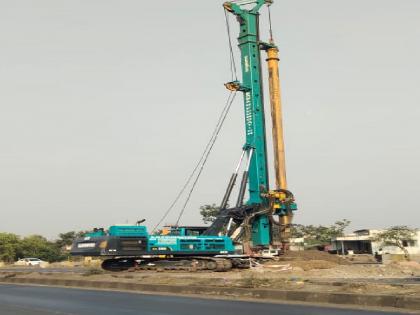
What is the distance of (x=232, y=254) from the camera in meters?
32.2

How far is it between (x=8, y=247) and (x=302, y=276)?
9534 centimetres

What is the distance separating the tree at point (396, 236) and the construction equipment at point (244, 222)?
1909 inches

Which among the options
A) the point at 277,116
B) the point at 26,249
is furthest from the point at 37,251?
the point at 277,116

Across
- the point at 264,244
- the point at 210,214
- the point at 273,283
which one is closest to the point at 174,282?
the point at 273,283

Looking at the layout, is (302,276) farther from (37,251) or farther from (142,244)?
(37,251)

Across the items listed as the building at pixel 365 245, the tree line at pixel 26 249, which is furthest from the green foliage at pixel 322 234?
the tree line at pixel 26 249

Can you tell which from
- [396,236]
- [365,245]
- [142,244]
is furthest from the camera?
[365,245]

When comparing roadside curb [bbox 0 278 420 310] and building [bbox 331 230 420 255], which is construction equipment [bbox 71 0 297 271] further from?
building [bbox 331 230 420 255]

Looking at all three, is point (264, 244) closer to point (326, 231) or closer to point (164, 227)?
point (164, 227)

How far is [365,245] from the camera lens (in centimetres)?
8856

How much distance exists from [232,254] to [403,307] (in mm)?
20100

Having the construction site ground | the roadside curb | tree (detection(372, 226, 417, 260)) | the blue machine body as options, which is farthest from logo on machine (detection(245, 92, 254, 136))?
tree (detection(372, 226, 417, 260))

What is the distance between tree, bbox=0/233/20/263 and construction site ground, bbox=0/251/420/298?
81906 mm

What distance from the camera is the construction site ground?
16188 mm
